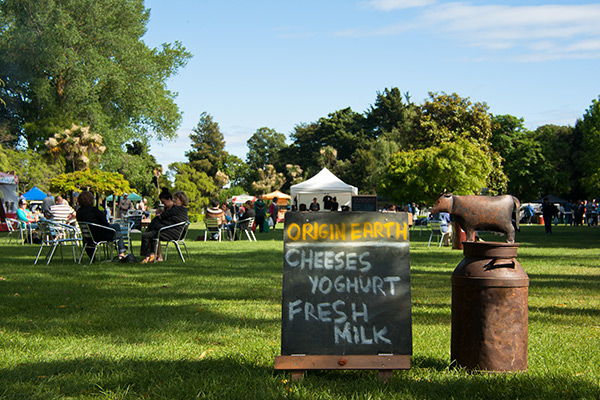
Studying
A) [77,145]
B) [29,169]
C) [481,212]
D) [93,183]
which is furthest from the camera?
[29,169]

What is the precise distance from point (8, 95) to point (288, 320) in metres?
42.9

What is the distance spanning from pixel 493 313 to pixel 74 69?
37403 millimetres

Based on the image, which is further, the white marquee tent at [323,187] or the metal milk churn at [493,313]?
the white marquee tent at [323,187]

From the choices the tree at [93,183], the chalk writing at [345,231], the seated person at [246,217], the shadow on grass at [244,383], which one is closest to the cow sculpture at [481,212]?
the shadow on grass at [244,383]

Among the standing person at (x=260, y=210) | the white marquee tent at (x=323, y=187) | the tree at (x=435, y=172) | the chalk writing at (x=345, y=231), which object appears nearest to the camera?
the chalk writing at (x=345, y=231)

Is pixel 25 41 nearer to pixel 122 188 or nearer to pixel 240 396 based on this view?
pixel 122 188

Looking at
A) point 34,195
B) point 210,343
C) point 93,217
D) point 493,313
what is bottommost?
point 210,343

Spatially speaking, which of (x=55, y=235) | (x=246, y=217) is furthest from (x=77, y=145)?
(x=55, y=235)

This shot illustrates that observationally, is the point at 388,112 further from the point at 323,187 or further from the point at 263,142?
the point at 323,187

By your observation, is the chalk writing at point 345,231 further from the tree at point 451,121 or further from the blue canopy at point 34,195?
the tree at point 451,121

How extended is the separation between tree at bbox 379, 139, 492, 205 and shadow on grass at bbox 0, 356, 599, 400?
3153 cm

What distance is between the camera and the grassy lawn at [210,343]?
393cm

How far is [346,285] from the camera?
4223mm

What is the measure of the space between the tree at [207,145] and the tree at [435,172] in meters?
66.7
